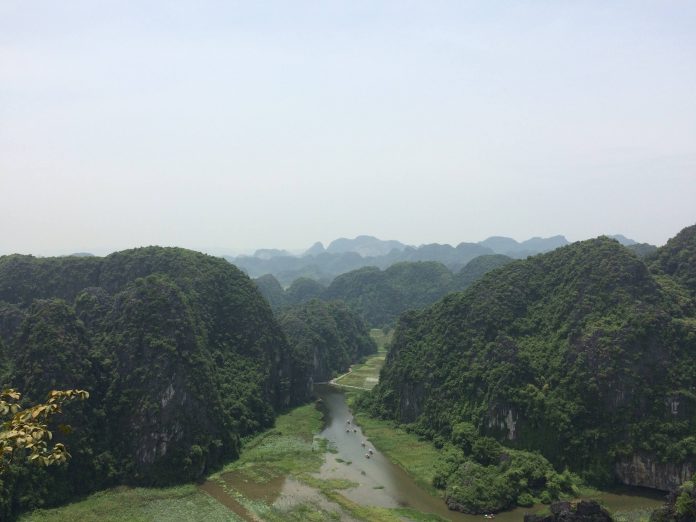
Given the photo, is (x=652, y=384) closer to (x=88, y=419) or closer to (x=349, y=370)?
(x=88, y=419)

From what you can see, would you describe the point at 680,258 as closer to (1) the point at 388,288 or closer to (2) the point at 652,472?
(2) the point at 652,472

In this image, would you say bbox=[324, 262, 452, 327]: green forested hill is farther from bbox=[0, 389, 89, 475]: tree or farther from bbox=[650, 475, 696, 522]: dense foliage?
bbox=[0, 389, 89, 475]: tree

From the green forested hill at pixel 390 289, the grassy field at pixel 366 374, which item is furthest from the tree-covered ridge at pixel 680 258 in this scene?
the green forested hill at pixel 390 289

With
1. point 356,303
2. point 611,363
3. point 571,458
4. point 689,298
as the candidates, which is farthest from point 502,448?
point 356,303

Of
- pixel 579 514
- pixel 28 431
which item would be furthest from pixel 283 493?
pixel 28 431

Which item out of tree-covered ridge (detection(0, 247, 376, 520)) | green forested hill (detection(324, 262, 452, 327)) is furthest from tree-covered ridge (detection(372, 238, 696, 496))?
green forested hill (detection(324, 262, 452, 327))

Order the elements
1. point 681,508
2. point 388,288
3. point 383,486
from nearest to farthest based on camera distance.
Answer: point 681,508
point 383,486
point 388,288

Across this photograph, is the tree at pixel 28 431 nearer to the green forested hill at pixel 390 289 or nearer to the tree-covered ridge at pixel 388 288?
the tree-covered ridge at pixel 388 288
